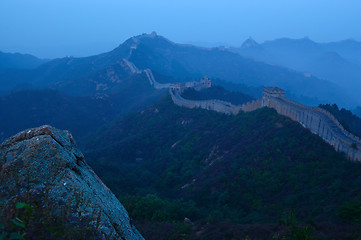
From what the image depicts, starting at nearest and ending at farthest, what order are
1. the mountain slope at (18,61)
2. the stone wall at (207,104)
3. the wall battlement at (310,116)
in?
the wall battlement at (310,116), the stone wall at (207,104), the mountain slope at (18,61)

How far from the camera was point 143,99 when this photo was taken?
190 feet

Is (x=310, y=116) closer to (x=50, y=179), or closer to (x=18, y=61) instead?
(x=50, y=179)

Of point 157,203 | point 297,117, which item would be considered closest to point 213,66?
point 297,117

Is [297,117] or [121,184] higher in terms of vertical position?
[297,117]

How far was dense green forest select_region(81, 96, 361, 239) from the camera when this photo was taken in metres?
14.2

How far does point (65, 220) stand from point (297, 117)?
21.9 meters

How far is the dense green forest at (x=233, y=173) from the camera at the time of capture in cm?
1424

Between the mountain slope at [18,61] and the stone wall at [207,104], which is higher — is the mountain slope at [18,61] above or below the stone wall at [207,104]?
above

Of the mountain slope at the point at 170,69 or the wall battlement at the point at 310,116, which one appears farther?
the mountain slope at the point at 170,69

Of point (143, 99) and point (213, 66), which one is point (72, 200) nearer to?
point (143, 99)

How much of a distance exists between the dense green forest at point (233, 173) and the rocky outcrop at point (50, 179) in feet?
28.8

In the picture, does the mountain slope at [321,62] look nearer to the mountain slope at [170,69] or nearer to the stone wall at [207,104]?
the mountain slope at [170,69]

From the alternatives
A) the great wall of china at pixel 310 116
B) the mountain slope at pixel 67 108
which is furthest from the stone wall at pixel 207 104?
the mountain slope at pixel 67 108

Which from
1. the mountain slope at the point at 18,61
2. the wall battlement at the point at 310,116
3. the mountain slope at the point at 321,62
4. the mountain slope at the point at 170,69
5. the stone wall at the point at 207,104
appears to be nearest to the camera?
the wall battlement at the point at 310,116
